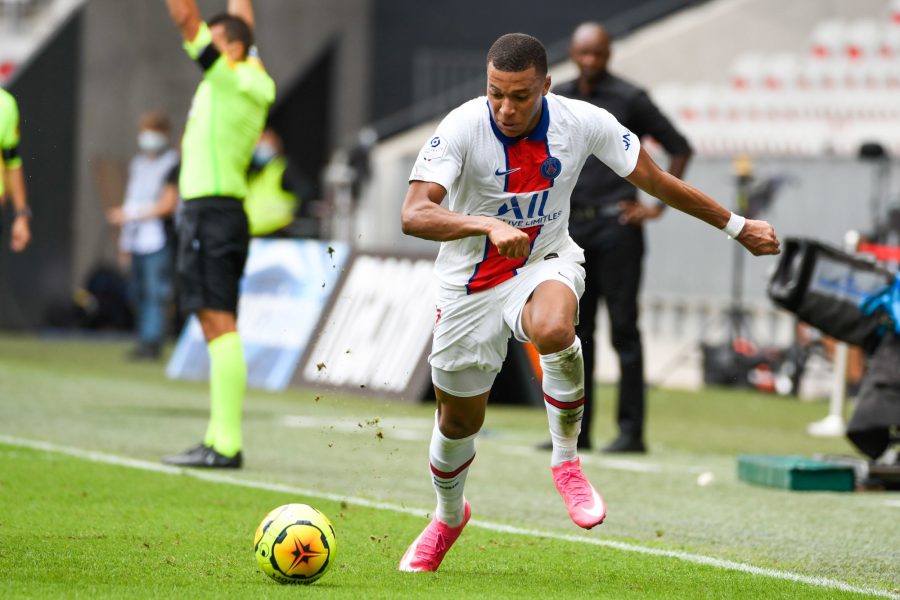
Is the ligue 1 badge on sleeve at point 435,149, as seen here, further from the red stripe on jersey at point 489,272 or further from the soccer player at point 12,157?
the soccer player at point 12,157

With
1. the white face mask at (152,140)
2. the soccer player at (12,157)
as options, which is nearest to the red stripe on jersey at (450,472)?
the soccer player at (12,157)

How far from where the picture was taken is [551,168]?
5609 millimetres

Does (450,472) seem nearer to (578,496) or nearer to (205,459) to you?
(578,496)

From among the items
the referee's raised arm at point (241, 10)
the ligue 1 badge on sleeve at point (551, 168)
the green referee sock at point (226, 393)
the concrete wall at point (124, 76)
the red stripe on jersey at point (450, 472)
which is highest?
the ligue 1 badge on sleeve at point (551, 168)

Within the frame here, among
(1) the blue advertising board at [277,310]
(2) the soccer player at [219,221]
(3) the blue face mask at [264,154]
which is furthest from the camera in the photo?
(3) the blue face mask at [264,154]

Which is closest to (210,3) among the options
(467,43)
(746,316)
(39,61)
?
(39,61)

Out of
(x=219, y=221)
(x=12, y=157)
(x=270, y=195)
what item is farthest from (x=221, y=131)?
(x=270, y=195)

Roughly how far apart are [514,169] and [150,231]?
1226 centimetres

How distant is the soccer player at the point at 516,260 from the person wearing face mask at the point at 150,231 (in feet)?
38.9

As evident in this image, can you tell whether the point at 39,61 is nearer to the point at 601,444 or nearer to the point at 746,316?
the point at 746,316

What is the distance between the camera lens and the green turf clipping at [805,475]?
8.30m

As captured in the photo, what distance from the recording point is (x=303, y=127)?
2880cm

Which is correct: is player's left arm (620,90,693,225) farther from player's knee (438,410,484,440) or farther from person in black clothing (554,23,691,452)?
player's knee (438,410,484,440)

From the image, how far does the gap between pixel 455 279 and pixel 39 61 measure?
60.9 feet
